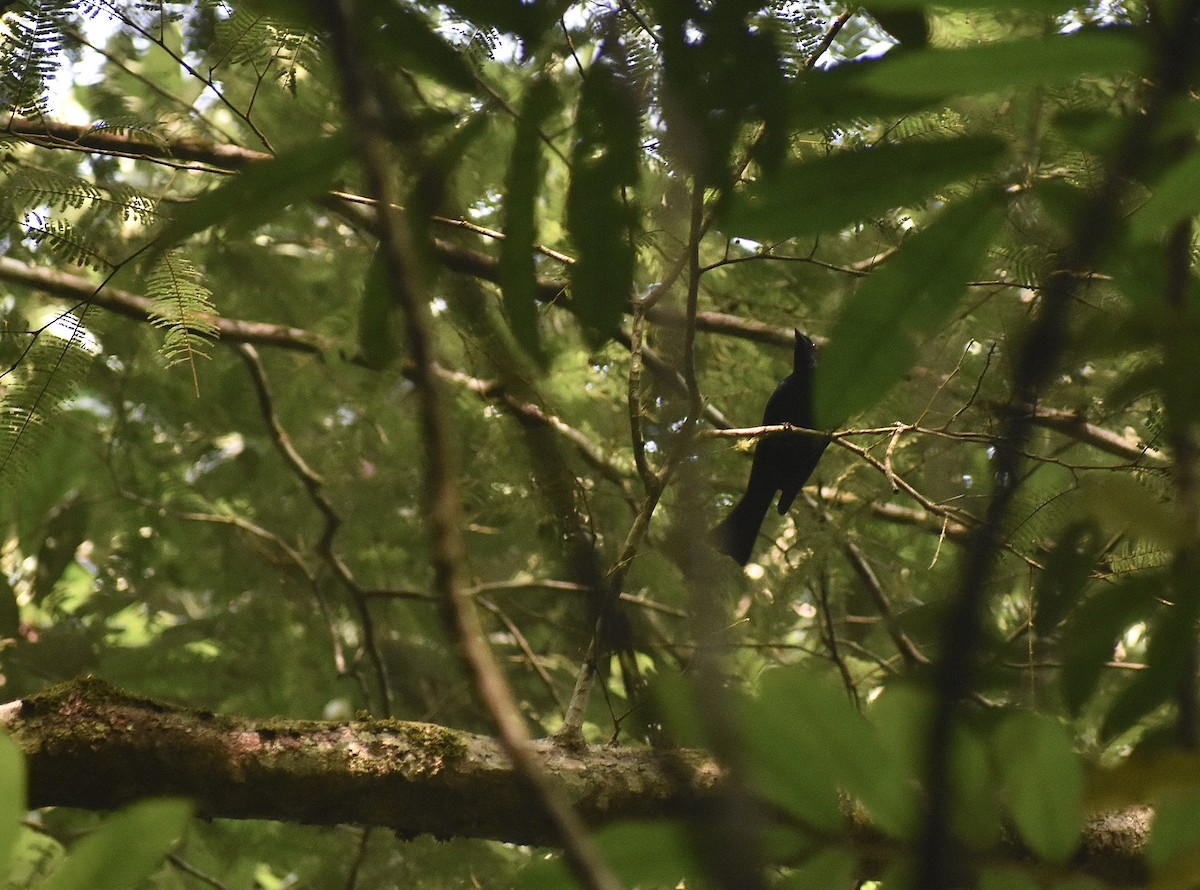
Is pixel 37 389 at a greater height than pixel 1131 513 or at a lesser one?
greater

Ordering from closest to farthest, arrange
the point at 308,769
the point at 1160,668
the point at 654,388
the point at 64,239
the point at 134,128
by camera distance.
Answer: the point at 1160,668, the point at 308,769, the point at 64,239, the point at 134,128, the point at 654,388

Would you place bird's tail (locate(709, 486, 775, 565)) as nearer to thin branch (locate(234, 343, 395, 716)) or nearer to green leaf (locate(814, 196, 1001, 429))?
thin branch (locate(234, 343, 395, 716))

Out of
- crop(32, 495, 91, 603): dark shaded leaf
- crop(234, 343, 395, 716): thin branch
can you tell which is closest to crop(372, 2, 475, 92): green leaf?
crop(234, 343, 395, 716): thin branch

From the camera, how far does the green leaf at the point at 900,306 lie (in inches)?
30.7

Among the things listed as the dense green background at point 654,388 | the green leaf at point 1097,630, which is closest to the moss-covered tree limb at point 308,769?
the dense green background at point 654,388

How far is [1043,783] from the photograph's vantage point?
→ 79 cm

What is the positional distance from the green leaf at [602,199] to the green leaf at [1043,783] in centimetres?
45

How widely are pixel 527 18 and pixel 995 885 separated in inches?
29.1

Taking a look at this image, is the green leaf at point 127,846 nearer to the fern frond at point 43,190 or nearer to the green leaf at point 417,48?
the green leaf at point 417,48

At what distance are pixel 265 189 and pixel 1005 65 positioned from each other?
1.64 feet

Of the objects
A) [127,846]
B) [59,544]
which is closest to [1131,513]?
[127,846]

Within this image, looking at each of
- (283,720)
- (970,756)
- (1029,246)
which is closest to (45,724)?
(283,720)

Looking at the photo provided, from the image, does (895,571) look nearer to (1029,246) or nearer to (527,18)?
(1029,246)

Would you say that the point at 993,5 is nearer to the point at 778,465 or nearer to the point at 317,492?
the point at 778,465
